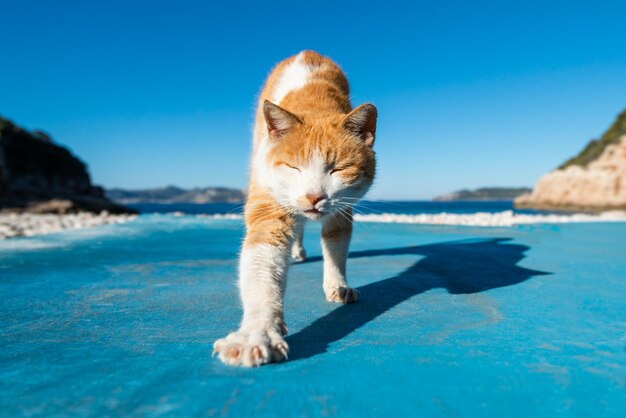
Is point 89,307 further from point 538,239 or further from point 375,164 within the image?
point 538,239

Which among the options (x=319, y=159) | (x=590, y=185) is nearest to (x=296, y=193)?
(x=319, y=159)

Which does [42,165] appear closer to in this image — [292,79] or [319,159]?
[292,79]

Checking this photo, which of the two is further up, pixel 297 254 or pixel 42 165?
pixel 42 165

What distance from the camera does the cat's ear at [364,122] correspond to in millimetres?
2389

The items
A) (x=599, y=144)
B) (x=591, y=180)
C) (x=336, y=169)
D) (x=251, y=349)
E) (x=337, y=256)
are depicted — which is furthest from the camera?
(x=599, y=144)

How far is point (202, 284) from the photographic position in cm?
317

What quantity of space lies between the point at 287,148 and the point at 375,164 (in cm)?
64

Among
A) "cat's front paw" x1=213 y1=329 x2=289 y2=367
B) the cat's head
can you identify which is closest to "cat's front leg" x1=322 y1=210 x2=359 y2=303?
the cat's head

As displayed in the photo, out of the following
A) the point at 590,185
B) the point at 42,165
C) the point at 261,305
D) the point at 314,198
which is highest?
the point at 42,165

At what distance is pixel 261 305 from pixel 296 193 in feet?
1.98

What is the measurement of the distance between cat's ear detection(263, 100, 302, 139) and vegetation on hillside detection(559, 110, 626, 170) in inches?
1656

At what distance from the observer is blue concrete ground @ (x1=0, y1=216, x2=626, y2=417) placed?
127 cm

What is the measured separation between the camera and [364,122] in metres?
2.47

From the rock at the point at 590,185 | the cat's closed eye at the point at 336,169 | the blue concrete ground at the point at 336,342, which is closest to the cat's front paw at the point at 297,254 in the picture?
the blue concrete ground at the point at 336,342
